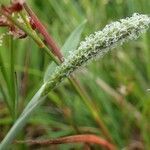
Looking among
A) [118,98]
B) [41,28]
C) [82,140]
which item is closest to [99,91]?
[118,98]

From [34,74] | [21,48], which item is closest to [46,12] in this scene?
[21,48]

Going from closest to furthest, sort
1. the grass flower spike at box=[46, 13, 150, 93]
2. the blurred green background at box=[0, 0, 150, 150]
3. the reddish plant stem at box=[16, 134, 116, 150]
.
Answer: the grass flower spike at box=[46, 13, 150, 93]
the reddish plant stem at box=[16, 134, 116, 150]
the blurred green background at box=[0, 0, 150, 150]

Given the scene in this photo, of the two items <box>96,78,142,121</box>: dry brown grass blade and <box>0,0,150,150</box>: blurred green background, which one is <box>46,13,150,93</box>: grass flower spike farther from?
<box>96,78,142,121</box>: dry brown grass blade

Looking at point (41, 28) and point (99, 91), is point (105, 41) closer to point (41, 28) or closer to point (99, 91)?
point (41, 28)

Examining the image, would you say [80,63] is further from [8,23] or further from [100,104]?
[100,104]

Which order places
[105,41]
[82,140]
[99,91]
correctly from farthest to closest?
1. [99,91]
2. [82,140]
3. [105,41]

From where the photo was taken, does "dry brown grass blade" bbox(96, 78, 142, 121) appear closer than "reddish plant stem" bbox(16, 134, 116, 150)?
No

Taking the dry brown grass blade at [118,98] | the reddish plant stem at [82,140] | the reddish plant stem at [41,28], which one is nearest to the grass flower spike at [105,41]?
the reddish plant stem at [41,28]

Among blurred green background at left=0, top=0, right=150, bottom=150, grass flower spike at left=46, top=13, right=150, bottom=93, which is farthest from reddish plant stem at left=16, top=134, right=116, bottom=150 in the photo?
grass flower spike at left=46, top=13, right=150, bottom=93
